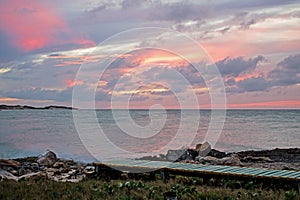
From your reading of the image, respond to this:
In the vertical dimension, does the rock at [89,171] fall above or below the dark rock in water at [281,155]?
above

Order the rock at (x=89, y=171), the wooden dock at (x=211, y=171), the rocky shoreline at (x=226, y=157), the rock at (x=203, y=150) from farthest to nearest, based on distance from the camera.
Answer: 1. the rock at (x=203, y=150)
2. the rocky shoreline at (x=226, y=157)
3. the rock at (x=89, y=171)
4. the wooden dock at (x=211, y=171)

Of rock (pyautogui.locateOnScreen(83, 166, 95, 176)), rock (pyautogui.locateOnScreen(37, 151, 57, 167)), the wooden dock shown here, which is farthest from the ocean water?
the wooden dock

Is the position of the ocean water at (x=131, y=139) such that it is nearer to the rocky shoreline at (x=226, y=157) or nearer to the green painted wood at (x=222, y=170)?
the rocky shoreline at (x=226, y=157)

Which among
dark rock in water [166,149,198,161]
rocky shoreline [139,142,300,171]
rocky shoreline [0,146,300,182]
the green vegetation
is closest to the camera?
the green vegetation

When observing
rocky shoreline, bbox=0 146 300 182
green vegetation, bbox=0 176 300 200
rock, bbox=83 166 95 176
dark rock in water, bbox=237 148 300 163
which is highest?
green vegetation, bbox=0 176 300 200

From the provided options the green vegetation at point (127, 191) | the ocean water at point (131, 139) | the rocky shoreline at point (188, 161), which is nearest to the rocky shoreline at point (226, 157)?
the rocky shoreline at point (188, 161)

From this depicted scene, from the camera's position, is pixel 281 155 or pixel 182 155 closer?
pixel 182 155

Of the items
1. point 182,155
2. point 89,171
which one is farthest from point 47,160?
point 89,171

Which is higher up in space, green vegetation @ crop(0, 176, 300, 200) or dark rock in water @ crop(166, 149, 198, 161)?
green vegetation @ crop(0, 176, 300, 200)

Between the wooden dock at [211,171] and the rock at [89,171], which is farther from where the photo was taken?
the rock at [89,171]

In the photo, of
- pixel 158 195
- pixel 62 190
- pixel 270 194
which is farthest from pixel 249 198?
pixel 62 190

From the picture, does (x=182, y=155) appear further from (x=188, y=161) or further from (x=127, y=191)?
(x=127, y=191)

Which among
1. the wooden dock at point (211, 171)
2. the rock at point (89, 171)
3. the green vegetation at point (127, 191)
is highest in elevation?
the wooden dock at point (211, 171)

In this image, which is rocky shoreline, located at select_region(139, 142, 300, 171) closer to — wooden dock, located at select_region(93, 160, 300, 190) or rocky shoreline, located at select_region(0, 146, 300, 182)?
rocky shoreline, located at select_region(0, 146, 300, 182)
